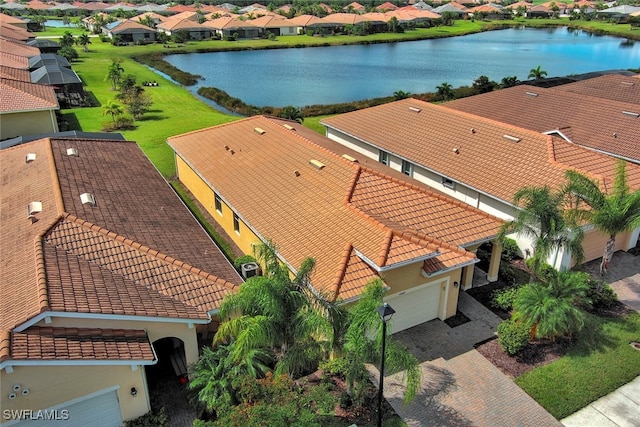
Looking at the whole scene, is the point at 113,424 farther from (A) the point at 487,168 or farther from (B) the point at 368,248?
(A) the point at 487,168

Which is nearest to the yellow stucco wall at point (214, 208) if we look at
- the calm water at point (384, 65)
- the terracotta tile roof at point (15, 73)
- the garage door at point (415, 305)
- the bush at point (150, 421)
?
the garage door at point (415, 305)

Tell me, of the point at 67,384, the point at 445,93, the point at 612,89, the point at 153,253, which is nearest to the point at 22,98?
the point at 153,253

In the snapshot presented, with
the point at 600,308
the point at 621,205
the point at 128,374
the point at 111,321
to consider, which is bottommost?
the point at 600,308

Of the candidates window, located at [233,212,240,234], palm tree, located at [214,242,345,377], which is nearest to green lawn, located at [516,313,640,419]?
palm tree, located at [214,242,345,377]

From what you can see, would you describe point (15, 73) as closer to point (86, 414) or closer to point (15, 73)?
point (15, 73)

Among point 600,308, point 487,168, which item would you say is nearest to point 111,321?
point 600,308

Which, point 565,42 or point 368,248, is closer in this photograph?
point 368,248

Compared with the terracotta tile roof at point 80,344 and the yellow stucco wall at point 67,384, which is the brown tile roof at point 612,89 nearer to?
the terracotta tile roof at point 80,344
